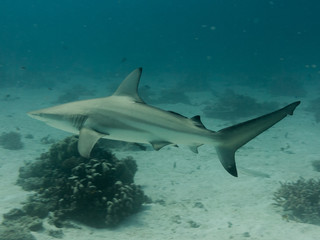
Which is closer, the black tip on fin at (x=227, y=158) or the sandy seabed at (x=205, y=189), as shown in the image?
the black tip on fin at (x=227, y=158)

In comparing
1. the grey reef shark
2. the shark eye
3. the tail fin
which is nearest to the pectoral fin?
the grey reef shark

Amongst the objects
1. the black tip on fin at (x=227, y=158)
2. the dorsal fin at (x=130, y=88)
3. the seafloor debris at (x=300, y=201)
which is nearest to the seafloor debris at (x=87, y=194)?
the dorsal fin at (x=130, y=88)

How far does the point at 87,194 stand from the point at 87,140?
8.12 feet

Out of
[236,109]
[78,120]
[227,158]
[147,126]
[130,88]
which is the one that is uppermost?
[236,109]

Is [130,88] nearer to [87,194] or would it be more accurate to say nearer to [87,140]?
[87,140]

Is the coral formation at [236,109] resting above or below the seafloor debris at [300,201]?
above

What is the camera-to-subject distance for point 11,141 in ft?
40.8

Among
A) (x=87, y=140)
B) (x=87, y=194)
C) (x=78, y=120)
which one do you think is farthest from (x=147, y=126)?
(x=87, y=194)

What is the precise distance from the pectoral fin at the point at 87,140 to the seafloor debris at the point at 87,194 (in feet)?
7.72

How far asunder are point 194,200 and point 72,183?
3.71m

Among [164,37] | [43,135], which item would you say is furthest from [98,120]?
[164,37]

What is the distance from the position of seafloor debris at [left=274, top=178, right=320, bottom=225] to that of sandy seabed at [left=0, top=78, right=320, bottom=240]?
0.29 metres

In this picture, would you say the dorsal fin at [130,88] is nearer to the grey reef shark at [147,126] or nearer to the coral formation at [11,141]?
the grey reef shark at [147,126]

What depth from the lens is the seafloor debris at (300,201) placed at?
6566 mm
